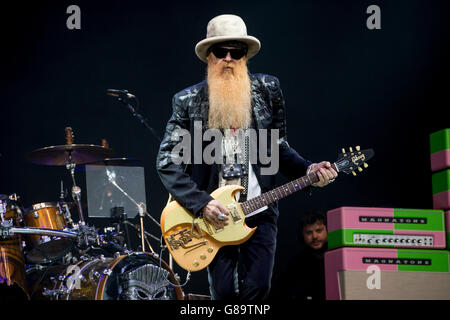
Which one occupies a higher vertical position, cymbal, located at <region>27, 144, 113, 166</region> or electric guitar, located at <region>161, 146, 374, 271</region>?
cymbal, located at <region>27, 144, 113, 166</region>

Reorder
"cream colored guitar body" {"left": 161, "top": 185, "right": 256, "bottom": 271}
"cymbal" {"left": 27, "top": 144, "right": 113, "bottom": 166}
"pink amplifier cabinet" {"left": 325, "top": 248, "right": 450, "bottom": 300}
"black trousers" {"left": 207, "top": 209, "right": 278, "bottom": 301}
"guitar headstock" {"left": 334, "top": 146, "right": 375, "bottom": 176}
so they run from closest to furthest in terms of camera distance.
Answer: "black trousers" {"left": 207, "top": 209, "right": 278, "bottom": 301}
"cream colored guitar body" {"left": 161, "top": 185, "right": 256, "bottom": 271}
"guitar headstock" {"left": 334, "top": 146, "right": 375, "bottom": 176}
"pink amplifier cabinet" {"left": 325, "top": 248, "right": 450, "bottom": 300}
"cymbal" {"left": 27, "top": 144, "right": 113, "bottom": 166}

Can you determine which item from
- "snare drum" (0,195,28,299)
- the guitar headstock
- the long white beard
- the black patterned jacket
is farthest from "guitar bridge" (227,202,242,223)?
"snare drum" (0,195,28,299)

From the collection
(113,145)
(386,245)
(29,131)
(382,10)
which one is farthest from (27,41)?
(386,245)

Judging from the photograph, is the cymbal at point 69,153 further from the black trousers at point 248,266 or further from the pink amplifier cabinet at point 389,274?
the pink amplifier cabinet at point 389,274

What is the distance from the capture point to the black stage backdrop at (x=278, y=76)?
586 centimetres

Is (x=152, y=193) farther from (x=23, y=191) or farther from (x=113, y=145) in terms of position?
(x=23, y=191)

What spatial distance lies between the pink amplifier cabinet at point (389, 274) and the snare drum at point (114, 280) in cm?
155

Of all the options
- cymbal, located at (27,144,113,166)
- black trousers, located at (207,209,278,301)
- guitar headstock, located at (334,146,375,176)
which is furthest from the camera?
cymbal, located at (27,144,113,166)

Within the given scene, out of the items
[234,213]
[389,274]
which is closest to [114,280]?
[234,213]

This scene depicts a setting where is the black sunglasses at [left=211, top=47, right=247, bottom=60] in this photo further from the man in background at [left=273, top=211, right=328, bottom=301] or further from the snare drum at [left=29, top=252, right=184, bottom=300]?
the man in background at [left=273, top=211, right=328, bottom=301]

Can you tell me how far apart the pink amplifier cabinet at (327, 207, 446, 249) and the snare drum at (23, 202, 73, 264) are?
7.81ft

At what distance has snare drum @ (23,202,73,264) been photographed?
199 inches

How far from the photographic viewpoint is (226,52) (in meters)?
3.54

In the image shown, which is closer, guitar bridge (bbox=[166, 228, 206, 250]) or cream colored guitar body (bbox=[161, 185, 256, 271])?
cream colored guitar body (bbox=[161, 185, 256, 271])
